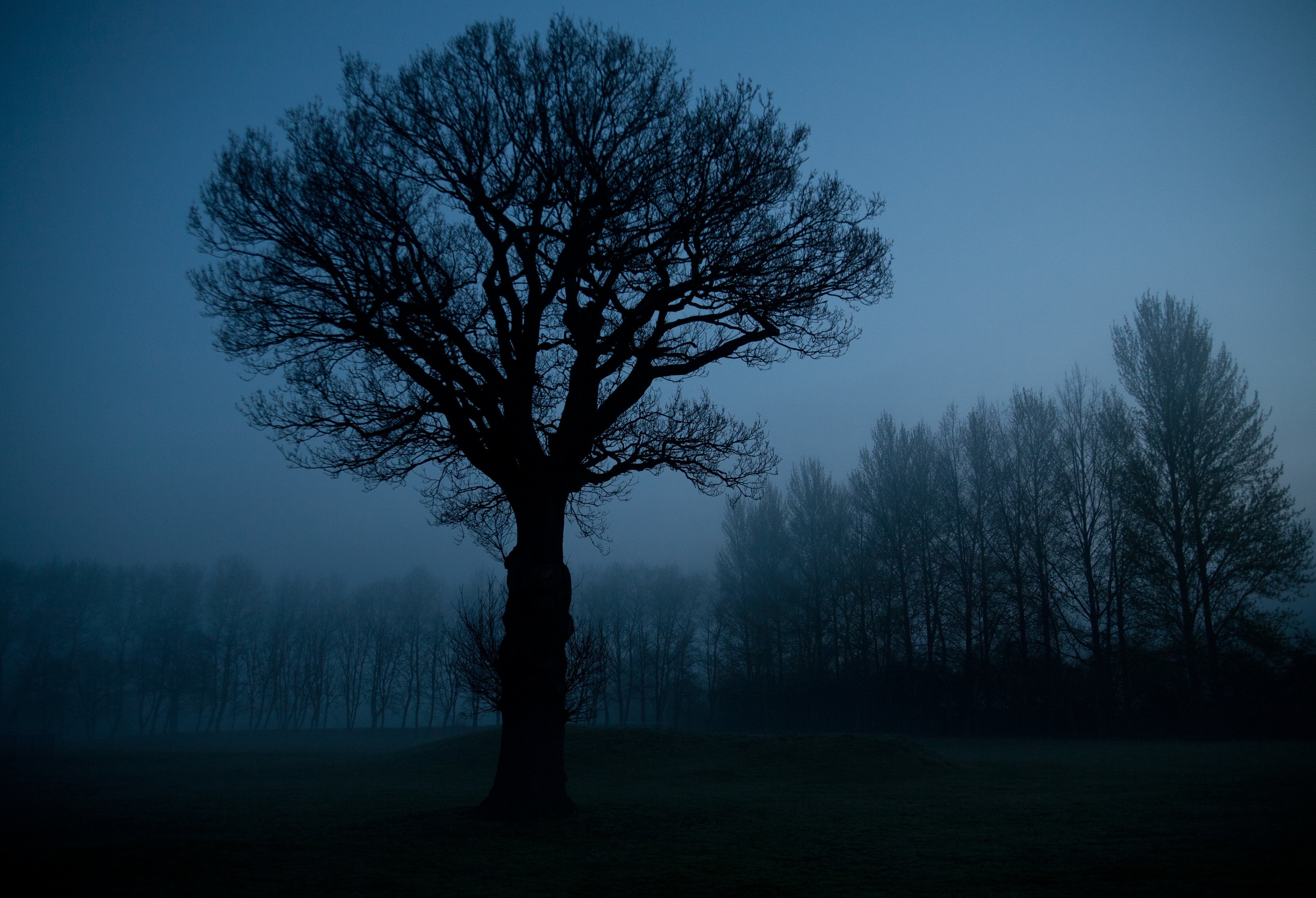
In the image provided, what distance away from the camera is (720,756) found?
21.5 m

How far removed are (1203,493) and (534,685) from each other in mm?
29978

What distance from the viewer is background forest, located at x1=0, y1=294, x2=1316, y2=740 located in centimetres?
2742

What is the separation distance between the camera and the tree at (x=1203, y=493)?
88.3 ft

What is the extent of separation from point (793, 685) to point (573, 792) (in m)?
33.5

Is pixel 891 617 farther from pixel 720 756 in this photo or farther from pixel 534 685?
pixel 534 685

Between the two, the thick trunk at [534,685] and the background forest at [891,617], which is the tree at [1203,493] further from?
the thick trunk at [534,685]

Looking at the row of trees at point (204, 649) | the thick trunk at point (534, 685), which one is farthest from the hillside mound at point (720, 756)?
the row of trees at point (204, 649)

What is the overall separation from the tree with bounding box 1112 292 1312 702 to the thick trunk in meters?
Answer: 29.1

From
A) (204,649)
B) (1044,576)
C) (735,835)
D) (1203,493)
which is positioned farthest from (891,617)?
(204,649)

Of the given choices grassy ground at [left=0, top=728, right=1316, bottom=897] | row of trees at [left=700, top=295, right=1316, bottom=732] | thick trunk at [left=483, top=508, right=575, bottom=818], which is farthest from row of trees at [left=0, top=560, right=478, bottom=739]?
thick trunk at [left=483, top=508, right=575, bottom=818]

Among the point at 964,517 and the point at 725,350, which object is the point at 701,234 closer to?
the point at 725,350

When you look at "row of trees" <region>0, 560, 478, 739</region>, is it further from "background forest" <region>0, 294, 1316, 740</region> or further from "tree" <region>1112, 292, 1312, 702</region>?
"tree" <region>1112, 292, 1312, 702</region>

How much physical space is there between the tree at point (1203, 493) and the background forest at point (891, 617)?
0.08m

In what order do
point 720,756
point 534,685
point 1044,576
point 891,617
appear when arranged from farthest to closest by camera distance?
point 891,617 < point 1044,576 < point 720,756 < point 534,685
